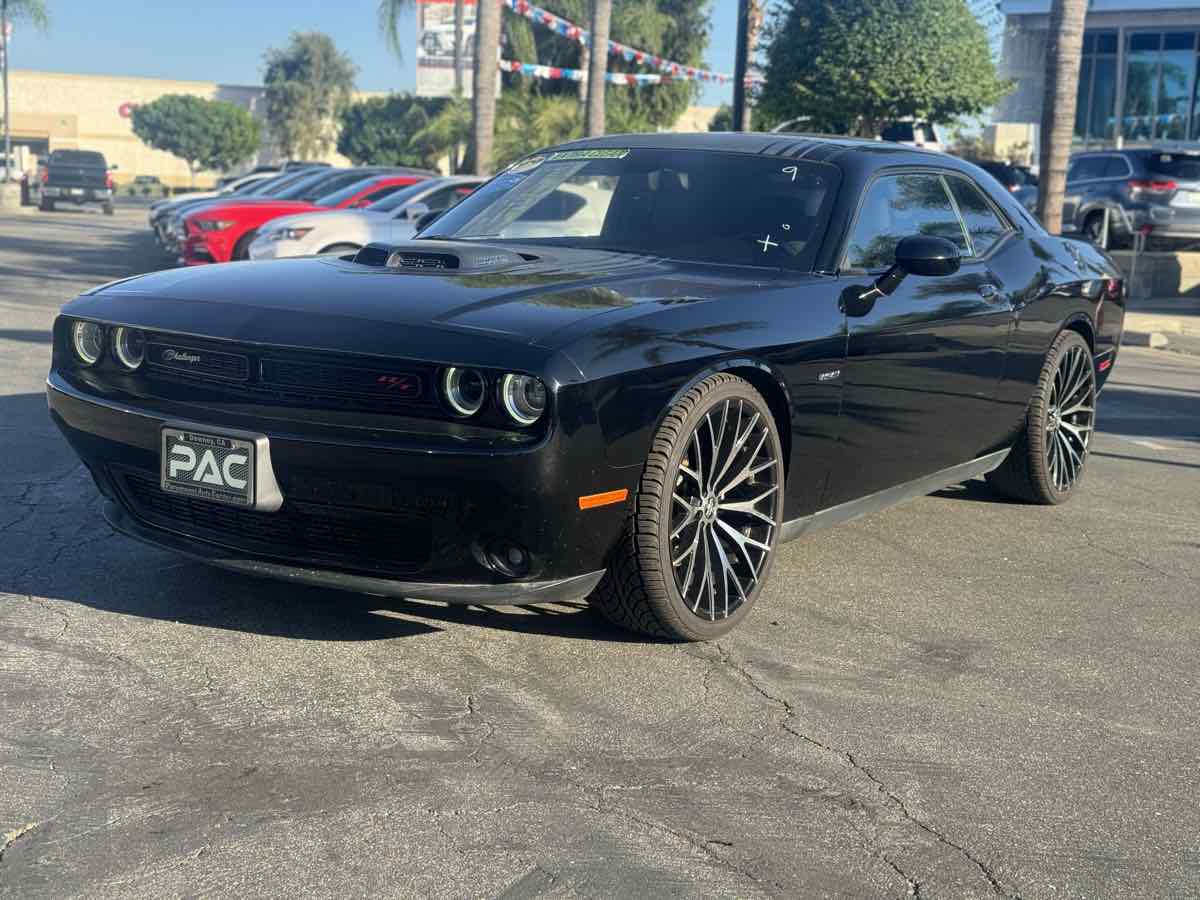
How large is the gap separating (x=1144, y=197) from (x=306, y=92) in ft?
249

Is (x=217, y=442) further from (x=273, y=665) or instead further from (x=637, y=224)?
(x=637, y=224)

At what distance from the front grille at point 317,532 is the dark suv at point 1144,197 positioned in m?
17.6

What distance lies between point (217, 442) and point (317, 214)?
Result: 10212 mm

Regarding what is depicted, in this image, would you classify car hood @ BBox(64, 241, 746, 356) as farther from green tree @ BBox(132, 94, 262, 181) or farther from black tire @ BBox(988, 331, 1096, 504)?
green tree @ BBox(132, 94, 262, 181)

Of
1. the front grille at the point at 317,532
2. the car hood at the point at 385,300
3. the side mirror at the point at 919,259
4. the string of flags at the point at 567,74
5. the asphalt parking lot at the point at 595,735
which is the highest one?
the string of flags at the point at 567,74

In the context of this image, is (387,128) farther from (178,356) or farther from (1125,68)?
(178,356)

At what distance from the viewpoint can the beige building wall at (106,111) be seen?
101 meters

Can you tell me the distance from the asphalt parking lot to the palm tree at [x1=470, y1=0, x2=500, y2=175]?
1979cm

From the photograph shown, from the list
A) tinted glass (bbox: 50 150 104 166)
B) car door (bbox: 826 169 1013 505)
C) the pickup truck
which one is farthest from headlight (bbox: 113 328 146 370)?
tinted glass (bbox: 50 150 104 166)

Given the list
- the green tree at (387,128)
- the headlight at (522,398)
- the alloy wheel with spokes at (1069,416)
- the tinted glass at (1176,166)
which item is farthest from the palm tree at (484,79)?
the headlight at (522,398)

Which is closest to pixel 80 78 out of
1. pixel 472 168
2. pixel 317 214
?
pixel 472 168

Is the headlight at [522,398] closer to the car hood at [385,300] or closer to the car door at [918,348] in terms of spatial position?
the car hood at [385,300]

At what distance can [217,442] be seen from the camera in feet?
12.9

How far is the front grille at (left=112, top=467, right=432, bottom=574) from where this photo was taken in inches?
153
